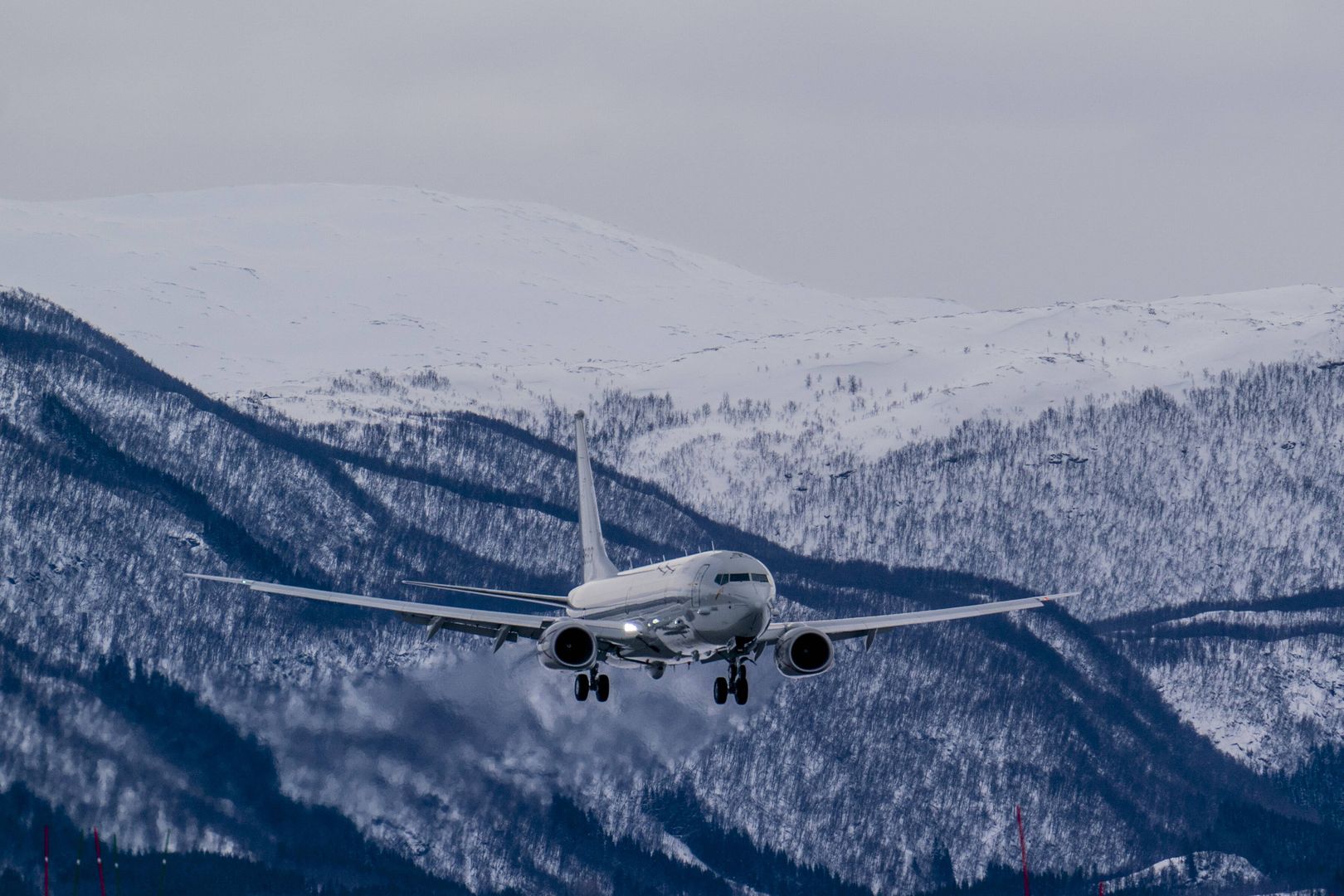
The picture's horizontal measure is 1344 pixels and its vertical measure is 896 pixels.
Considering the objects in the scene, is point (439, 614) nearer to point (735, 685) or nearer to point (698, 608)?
point (735, 685)

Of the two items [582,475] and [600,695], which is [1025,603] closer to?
[600,695]

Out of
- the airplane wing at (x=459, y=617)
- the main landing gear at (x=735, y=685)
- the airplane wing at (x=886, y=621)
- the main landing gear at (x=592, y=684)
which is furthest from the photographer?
the main landing gear at (x=592, y=684)

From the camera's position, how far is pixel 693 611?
82.4 m

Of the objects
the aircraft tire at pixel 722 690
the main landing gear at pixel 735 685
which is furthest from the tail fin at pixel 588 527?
the main landing gear at pixel 735 685

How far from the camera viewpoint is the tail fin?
116688 millimetres

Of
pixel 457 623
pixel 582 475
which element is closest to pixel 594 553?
pixel 582 475

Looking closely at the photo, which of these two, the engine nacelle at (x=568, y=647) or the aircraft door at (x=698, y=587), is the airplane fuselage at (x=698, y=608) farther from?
the engine nacelle at (x=568, y=647)

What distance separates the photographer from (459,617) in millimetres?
90062

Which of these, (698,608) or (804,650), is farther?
(804,650)

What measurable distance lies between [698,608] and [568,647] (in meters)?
6.77

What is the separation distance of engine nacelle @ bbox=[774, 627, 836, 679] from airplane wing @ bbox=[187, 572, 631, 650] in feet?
23.4

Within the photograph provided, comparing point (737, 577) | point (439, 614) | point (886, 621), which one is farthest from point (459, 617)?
point (886, 621)

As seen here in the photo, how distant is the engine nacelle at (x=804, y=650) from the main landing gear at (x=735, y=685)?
5.74ft

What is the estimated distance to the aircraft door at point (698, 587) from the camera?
82312 millimetres
